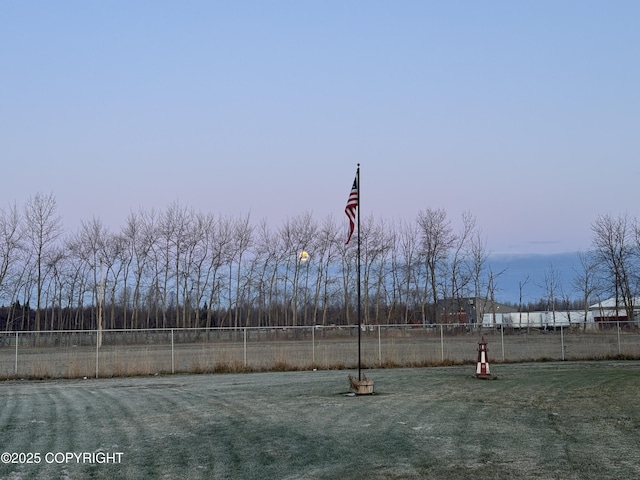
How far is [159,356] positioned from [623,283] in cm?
4829

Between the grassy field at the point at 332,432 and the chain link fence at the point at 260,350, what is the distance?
7043mm

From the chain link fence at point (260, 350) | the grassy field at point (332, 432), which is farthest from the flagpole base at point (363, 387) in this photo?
the chain link fence at point (260, 350)

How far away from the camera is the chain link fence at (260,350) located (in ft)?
81.9

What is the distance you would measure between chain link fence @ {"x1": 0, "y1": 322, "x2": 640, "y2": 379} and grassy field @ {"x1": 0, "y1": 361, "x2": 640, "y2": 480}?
704 centimetres

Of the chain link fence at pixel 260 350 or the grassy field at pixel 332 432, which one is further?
the chain link fence at pixel 260 350

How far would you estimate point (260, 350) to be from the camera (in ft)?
96.5

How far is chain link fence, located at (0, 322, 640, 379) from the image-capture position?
81.9ft

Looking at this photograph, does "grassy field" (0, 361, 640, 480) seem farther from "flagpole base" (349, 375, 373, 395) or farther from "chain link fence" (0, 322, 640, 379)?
"chain link fence" (0, 322, 640, 379)

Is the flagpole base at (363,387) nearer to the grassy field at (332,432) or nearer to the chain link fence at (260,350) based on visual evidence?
the grassy field at (332,432)

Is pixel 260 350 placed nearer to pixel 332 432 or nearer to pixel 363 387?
pixel 363 387

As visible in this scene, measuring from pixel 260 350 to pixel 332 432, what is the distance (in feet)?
64.1

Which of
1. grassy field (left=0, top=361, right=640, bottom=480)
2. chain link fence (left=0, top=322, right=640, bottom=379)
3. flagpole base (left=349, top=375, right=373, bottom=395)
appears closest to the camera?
grassy field (left=0, top=361, right=640, bottom=480)

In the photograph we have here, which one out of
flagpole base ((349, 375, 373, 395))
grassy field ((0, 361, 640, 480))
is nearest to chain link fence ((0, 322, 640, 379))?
flagpole base ((349, 375, 373, 395))

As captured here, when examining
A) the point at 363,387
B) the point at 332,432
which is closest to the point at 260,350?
the point at 363,387
